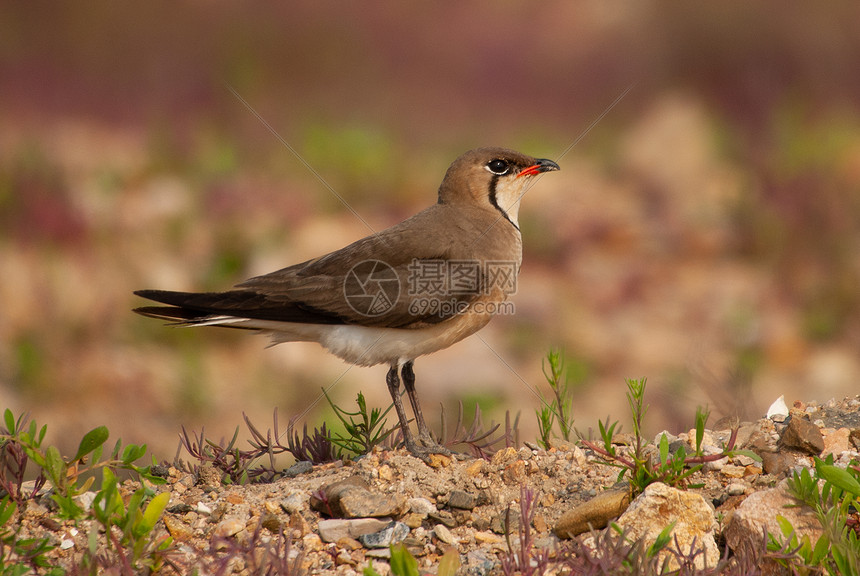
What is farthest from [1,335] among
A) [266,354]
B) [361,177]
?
[361,177]

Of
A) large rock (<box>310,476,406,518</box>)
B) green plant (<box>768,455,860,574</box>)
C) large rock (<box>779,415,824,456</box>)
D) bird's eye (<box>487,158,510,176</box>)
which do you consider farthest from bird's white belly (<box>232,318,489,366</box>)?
green plant (<box>768,455,860,574</box>)

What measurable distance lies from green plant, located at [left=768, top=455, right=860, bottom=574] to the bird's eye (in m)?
2.95

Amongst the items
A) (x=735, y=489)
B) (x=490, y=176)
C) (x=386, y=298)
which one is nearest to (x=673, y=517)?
(x=735, y=489)

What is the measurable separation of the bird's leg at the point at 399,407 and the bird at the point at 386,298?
1 cm

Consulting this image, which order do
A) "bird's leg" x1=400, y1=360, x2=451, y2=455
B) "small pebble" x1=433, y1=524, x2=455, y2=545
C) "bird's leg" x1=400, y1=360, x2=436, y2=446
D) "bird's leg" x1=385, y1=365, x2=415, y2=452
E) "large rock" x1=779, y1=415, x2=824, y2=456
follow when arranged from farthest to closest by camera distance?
"bird's leg" x1=400, y1=360, x2=436, y2=446
"bird's leg" x1=385, y1=365, x2=415, y2=452
"bird's leg" x1=400, y1=360, x2=451, y2=455
"large rock" x1=779, y1=415, x2=824, y2=456
"small pebble" x1=433, y1=524, x2=455, y2=545

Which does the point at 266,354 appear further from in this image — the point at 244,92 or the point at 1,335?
the point at 244,92

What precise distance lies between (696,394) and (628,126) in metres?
6.48

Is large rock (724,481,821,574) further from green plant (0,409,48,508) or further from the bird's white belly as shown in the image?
green plant (0,409,48,508)

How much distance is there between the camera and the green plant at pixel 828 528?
271 centimetres

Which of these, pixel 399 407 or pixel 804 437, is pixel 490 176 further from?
pixel 804 437

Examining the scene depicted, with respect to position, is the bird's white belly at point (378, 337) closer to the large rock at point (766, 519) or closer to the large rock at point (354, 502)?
the large rock at point (354, 502)

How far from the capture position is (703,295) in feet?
33.0

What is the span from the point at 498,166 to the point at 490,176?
3.3 inches

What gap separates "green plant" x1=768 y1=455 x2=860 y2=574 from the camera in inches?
107
